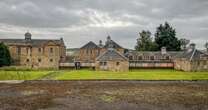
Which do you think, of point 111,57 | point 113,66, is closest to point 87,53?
point 111,57

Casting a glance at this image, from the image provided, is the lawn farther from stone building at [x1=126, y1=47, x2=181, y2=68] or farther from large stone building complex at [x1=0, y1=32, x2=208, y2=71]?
stone building at [x1=126, y1=47, x2=181, y2=68]

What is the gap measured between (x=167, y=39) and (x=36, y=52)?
4312cm

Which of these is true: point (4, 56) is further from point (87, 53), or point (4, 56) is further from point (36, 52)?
→ point (87, 53)

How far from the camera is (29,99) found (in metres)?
21.3

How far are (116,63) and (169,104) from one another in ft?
143

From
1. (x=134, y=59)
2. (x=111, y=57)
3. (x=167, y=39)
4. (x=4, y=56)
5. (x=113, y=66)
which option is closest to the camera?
(x=113, y=66)

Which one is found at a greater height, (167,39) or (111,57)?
(167,39)

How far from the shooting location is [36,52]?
7281 centimetres

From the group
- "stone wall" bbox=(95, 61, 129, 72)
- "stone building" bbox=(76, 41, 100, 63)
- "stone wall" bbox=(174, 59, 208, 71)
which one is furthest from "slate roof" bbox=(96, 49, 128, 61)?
"stone building" bbox=(76, 41, 100, 63)

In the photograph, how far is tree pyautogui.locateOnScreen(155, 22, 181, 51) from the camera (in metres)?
92.2

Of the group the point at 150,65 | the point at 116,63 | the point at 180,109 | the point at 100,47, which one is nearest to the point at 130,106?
the point at 180,109

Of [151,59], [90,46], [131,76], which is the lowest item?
[131,76]

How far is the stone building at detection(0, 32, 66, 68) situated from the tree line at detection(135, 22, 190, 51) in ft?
106

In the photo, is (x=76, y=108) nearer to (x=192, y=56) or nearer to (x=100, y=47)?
(x=192, y=56)
